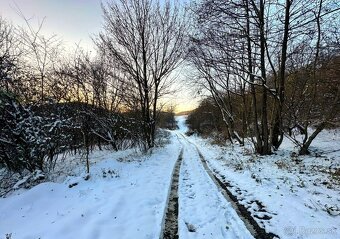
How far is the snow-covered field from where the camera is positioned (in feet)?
15.6

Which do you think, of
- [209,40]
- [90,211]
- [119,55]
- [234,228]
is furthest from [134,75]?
[234,228]

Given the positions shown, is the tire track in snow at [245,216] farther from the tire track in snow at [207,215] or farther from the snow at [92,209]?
the snow at [92,209]

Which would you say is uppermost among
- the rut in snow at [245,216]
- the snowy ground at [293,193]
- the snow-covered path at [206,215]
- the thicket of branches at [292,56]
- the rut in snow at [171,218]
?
the thicket of branches at [292,56]

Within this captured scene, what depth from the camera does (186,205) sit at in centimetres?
616

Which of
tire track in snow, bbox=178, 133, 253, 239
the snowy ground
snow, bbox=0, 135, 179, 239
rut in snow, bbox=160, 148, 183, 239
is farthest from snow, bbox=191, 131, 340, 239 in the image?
snow, bbox=0, 135, 179, 239

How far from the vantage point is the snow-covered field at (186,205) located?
4.75 m

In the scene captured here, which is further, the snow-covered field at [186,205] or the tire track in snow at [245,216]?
the snow-covered field at [186,205]

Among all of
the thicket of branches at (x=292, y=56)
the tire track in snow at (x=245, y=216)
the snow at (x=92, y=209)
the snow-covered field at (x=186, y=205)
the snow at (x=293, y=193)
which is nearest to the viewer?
the tire track in snow at (x=245, y=216)

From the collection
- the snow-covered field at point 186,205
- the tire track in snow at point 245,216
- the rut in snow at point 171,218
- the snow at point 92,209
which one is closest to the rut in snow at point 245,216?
the tire track in snow at point 245,216

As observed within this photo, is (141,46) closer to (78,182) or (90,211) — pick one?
(78,182)

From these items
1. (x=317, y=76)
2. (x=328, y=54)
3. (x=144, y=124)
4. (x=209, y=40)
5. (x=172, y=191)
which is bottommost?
(x=172, y=191)

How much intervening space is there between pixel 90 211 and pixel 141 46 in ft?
46.0

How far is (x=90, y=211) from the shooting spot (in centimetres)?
594

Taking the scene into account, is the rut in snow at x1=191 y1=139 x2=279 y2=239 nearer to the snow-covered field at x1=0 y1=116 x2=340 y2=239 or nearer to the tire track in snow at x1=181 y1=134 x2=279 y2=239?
the tire track in snow at x1=181 y1=134 x2=279 y2=239
